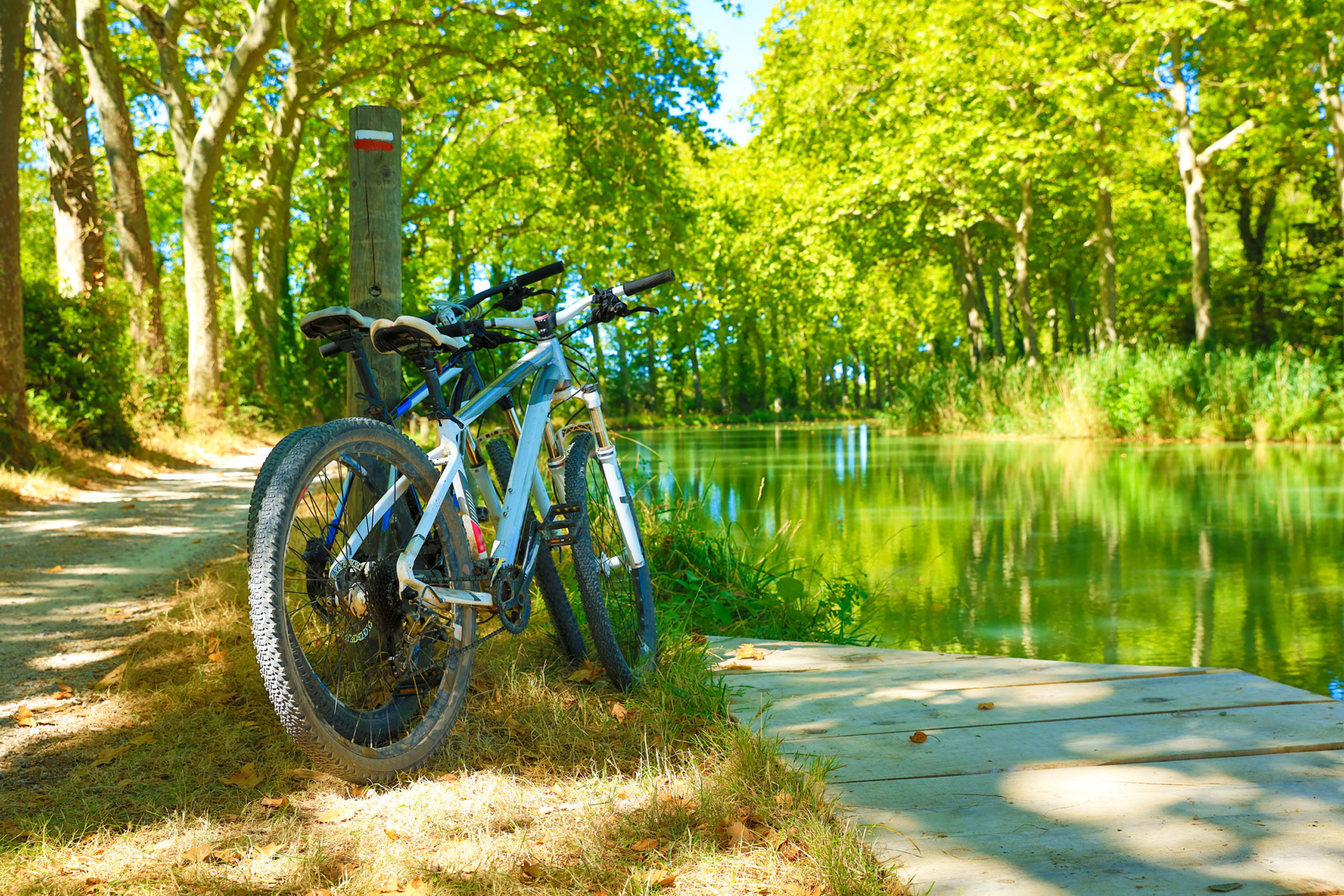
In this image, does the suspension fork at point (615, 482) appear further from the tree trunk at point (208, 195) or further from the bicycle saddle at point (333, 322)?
the tree trunk at point (208, 195)

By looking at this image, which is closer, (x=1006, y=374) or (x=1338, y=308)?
(x=1006, y=374)

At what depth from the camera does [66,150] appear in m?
13.2

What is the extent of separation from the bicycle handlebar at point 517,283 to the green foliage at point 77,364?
8.72 meters

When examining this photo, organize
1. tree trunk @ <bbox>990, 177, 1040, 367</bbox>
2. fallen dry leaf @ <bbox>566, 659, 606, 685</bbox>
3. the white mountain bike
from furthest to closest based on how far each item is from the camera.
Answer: tree trunk @ <bbox>990, 177, 1040, 367</bbox>, fallen dry leaf @ <bbox>566, 659, 606, 685</bbox>, the white mountain bike

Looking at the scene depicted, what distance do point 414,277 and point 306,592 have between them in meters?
28.8

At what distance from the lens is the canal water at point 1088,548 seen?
513 centimetres

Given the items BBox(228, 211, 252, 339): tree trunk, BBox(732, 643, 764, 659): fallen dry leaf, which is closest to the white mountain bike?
BBox(732, 643, 764, 659): fallen dry leaf

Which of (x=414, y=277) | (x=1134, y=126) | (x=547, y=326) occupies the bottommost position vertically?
(x=547, y=326)

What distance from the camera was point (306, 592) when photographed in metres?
2.43

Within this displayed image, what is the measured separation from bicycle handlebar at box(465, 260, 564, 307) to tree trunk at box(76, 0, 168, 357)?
11848mm

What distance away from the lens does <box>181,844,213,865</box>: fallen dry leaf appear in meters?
2.13

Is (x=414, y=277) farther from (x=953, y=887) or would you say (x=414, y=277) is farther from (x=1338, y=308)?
(x=953, y=887)

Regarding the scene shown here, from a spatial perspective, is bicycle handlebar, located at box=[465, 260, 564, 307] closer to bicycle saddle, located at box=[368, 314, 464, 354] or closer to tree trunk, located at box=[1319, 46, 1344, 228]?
bicycle saddle, located at box=[368, 314, 464, 354]

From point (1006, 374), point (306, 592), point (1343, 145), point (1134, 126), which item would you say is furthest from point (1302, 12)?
point (306, 592)
